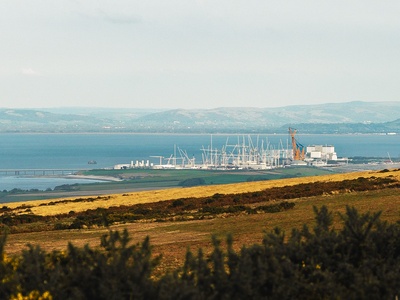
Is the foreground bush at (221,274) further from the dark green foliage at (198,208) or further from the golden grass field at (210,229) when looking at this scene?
the dark green foliage at (198,208)

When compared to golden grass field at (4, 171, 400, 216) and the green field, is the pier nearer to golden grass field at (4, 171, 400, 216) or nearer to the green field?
the green field

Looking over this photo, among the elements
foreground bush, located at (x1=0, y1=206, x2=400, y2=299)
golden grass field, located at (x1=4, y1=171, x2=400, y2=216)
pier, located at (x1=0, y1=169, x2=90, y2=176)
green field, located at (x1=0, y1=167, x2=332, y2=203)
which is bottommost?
green field, located at (x1=0, y1=167, x2=332, y2=203)

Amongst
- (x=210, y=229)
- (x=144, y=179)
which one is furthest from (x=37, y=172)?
(x=210, y=229)

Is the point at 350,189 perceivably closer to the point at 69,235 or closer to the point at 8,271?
the point at 69,235

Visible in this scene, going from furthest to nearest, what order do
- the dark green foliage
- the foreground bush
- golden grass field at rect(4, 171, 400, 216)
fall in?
golden grass field at rect(4, 171, 400, 216), the dark green foliage, the foreground bush

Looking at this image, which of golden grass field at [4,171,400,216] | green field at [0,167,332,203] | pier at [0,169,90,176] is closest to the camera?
golden grass field at [4,171,400,216]

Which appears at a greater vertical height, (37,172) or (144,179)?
(37,172)

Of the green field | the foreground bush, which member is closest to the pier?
the green field

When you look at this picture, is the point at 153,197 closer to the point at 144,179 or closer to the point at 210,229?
the point at 210,229

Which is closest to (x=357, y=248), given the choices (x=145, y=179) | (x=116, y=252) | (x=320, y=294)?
(x=320, y=294)
